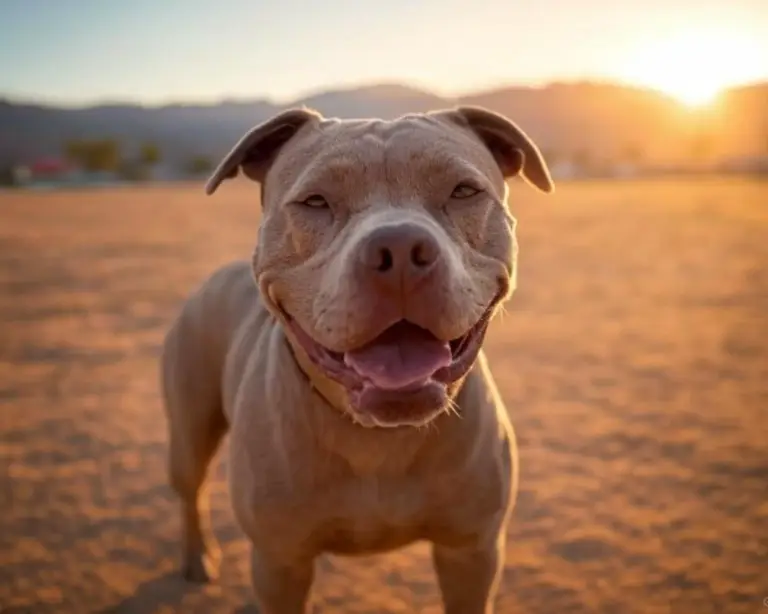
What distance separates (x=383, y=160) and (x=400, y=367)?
0.64 meters

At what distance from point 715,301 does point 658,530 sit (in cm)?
553

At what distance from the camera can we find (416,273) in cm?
182

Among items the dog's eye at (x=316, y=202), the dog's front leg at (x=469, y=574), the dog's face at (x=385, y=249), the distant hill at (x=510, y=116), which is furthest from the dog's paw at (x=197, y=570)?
the distant hill at (x=510, y=116)

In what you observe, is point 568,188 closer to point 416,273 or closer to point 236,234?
point 236,234

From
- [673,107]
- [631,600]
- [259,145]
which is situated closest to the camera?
[259,145]

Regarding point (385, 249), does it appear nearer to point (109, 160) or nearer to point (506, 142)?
point (506, 142)

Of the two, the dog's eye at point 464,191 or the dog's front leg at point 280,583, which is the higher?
the dog's eye at point 464,191

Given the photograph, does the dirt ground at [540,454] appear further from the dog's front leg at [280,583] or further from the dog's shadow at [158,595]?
the dog's front leg at [280,583]

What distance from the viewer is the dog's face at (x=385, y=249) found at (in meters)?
1.86

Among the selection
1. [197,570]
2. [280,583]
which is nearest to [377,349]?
[280,583]

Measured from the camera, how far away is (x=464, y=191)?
2.21 m

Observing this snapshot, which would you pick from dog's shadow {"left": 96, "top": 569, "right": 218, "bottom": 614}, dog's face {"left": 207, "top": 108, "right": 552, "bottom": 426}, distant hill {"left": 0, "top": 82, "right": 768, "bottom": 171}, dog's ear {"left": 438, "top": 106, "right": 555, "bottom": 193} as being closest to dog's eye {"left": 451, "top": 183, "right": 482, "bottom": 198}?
dog's face {"left": 207, "top": 108, "right": 552, "bottom": 426}

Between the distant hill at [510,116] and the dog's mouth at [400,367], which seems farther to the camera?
the distant hill at [510,116]

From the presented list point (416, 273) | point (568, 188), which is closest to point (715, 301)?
point (416, 273)
